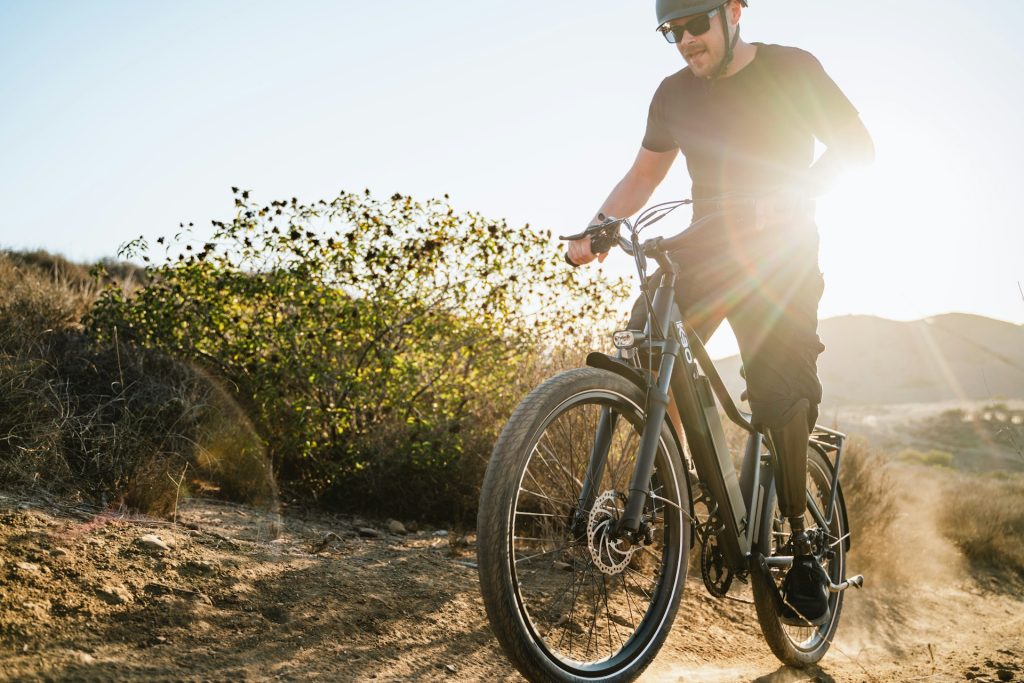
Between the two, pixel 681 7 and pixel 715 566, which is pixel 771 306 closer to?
pixel 715 566

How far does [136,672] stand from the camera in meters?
2.27

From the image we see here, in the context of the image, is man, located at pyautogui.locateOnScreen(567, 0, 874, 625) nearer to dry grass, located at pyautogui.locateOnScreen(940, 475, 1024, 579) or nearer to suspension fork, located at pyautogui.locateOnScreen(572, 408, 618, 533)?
suspension fork, located at pyautogui.locateOnScreen(572, 408, 618, 533)

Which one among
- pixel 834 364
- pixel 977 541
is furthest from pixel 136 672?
pixel 834 364

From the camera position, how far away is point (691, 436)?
2.78 m

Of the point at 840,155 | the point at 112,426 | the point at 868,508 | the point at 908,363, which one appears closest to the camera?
the point at 840,155

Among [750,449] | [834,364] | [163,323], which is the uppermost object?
[834,364]

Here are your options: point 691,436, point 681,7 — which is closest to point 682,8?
point 681,7

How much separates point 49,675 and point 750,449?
251 cm

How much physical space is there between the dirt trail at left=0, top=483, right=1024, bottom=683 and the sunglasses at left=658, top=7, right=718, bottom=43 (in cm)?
245

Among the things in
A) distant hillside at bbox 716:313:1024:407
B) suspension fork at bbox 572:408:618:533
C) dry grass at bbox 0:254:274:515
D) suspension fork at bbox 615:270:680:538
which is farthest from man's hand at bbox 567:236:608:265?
distant hillside at bbox 716:313:1024:407

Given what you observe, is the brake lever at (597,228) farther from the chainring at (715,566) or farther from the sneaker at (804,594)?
the sneaker at (804,594)

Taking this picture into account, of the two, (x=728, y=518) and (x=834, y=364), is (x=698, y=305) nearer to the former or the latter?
(x=728, y=518)

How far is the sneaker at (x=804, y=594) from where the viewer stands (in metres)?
3.11

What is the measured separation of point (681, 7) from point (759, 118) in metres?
0.56
